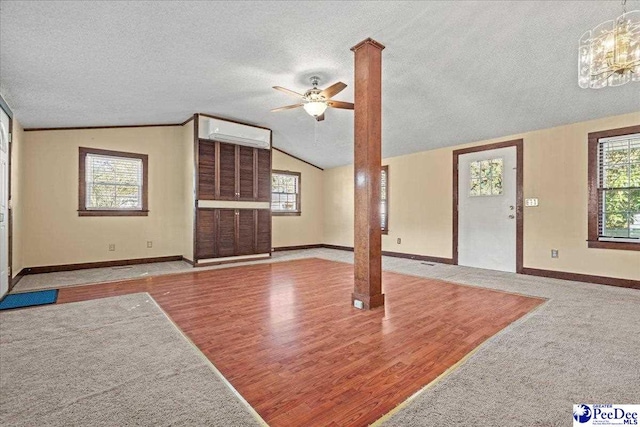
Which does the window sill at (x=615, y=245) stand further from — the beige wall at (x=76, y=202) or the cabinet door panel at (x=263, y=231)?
the beige wall at (x=76, y=202)

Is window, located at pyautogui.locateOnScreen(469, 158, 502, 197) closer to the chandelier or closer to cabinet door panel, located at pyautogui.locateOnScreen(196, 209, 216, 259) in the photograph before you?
the chandelier

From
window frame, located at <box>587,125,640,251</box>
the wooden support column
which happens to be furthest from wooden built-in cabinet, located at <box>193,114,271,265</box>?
window frame, located at <box>587,125,640,251</box>

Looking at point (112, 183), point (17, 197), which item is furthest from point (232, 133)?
point (17, 197)

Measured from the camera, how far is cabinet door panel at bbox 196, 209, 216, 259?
5.57m

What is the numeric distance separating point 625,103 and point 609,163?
79 cm

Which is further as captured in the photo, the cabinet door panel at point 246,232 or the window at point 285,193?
the window at point 285,193

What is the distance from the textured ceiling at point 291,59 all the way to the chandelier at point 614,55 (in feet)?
1.81

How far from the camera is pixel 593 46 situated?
2.38 meters

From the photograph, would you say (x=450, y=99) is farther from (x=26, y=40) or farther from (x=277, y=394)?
(x=26, y=40)

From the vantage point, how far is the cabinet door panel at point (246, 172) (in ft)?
19.9

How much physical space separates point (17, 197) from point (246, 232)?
10.9ft

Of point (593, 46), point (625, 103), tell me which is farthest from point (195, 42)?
point (625, 103)

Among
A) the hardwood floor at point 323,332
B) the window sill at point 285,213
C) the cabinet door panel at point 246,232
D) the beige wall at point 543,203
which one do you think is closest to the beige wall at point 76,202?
the cabinet door panel at point 246,232

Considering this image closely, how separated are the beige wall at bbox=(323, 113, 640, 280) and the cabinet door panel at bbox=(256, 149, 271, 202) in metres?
2.81
